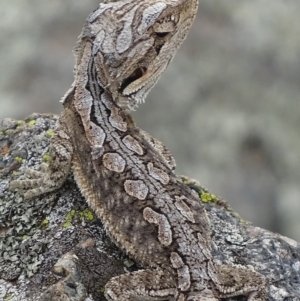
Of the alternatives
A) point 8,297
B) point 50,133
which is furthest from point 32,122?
point 8,297

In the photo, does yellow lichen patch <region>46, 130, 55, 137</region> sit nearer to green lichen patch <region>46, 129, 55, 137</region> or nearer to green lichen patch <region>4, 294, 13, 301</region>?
green lichen patch <region>46, 129, 55, 137</region>

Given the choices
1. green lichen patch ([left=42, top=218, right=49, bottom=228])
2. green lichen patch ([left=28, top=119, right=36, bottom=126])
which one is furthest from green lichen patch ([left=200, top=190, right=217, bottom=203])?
green lichen patch ([left=28, top=119, right=36, bottom=126])

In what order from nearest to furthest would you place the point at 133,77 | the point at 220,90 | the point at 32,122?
the point at 133,77 < the point at 32,122 < the point at 220,90

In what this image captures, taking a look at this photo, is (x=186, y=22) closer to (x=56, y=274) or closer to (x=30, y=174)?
(x=30, y=174)

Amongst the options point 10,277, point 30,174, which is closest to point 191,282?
point 10,277

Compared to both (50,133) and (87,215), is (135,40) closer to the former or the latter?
(50,133)

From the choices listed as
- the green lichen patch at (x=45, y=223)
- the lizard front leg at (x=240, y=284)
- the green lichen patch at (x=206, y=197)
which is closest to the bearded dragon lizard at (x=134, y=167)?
the lizard front leg at (x=240, y=284)

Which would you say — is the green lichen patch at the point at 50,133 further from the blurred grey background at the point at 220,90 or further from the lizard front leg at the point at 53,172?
the blurred grey background at the point at 220,90
